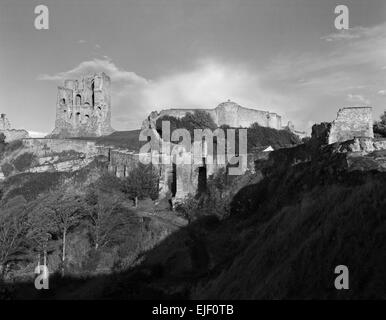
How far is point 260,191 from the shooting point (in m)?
24.9

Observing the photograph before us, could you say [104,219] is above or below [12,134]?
below

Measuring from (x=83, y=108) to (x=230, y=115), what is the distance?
23.5 m

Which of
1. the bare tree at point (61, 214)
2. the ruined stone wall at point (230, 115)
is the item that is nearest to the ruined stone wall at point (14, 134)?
the ruined stone wall at point (230, 115)

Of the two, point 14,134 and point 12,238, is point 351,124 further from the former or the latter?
point 14,134

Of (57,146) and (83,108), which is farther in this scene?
(83,108)

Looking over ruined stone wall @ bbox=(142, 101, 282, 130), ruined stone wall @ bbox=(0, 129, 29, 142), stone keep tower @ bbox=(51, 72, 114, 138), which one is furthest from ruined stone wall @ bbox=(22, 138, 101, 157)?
stone keep tower @ bbox=(51, 72, 114, 138)

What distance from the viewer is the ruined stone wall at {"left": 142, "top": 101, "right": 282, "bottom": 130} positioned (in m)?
43.3

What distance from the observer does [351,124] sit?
2186 centimetres

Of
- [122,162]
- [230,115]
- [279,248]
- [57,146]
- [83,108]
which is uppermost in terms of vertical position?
[83,108]

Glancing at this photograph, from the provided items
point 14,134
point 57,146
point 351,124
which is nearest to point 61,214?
point 351,124

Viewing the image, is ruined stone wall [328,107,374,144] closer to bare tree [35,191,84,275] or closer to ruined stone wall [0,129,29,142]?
bare tree [35,191,84,275]

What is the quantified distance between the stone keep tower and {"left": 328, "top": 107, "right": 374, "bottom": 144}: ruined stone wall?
4188 cm
